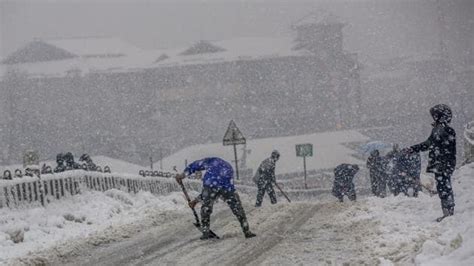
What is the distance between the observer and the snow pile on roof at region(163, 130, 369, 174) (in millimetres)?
51328

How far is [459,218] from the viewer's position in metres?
8.34

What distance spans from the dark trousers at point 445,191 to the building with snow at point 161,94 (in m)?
54.3

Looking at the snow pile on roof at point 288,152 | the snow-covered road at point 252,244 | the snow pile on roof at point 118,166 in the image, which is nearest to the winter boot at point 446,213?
the snow-covered road at point 252,244

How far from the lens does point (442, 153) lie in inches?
358

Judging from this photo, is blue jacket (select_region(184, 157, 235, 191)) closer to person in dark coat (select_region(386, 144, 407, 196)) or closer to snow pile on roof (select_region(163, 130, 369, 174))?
person in dark coat (select_region(386, 144, 407, 196))

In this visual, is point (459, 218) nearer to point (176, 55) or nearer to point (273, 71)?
point (273, 71)

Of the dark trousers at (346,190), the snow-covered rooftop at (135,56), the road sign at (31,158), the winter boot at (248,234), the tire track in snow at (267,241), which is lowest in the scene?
the dark trousers at (346,190)

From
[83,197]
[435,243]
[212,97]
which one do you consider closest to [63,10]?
[212,97]

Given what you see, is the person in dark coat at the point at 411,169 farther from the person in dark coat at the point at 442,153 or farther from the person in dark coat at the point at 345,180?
the person in dark coat at the point at 442,153

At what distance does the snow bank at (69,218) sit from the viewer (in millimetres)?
9984

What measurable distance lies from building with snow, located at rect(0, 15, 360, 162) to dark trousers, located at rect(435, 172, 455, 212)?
54336 millimetres

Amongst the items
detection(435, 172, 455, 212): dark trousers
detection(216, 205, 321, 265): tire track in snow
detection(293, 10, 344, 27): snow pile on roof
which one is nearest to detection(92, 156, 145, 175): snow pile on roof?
detection(293, 10, 344, 27): snow pile on roof

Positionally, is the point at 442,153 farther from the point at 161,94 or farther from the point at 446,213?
the point at 161,94

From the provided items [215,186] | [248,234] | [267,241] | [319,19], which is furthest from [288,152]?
[267,241]
